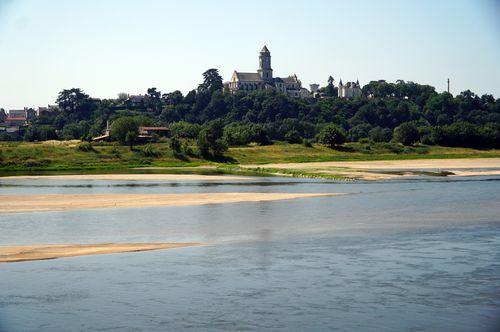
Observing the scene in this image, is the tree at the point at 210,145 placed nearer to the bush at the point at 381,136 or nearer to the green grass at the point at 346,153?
the green grass at the point at 346,153

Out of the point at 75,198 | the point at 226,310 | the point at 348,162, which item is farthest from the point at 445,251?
the point at 348,162

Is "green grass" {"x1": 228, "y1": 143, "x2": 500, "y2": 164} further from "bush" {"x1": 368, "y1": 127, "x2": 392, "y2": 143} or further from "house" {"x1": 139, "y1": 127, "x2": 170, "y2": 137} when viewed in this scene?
"house" {"x1": 139, "y1": 127, "x2": 170, "y2": 137}

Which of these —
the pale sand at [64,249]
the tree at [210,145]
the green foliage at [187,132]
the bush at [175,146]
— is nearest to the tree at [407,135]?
the green foliage at [187,132]

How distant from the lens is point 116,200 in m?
54.8

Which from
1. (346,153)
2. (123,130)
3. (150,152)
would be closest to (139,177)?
(150,152)

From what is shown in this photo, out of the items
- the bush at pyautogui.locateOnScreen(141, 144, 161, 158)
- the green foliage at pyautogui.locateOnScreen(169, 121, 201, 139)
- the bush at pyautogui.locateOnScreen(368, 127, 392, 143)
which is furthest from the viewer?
the bush at pyautogui.locateOnScreen(368, 127, 392, 143)

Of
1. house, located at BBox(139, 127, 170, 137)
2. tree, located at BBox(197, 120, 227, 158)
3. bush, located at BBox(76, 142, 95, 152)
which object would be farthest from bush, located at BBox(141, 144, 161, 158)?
house, located at BBox(139, 127, 170, 137)

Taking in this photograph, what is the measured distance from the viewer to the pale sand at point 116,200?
51.0m

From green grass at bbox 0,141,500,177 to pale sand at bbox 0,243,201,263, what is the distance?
159ft

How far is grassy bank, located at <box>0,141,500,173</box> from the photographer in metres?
95.0

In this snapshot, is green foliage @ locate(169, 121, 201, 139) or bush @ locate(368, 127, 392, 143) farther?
bush @ locate(368, 127, 392, 143)

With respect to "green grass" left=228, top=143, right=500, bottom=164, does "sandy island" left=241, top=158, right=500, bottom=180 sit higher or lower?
lower

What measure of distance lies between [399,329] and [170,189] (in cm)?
4329

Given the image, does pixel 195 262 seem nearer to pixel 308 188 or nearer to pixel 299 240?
pixel 299 240
